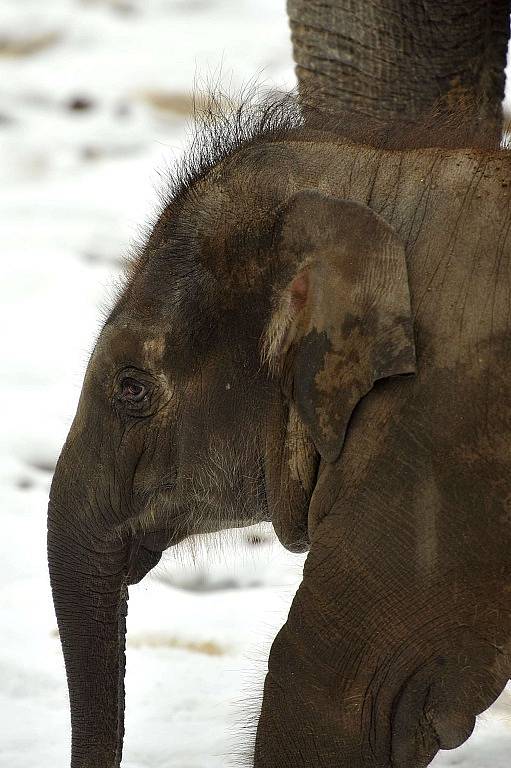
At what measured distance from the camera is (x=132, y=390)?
316 cm

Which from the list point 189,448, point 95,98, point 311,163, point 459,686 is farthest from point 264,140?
point 95,98

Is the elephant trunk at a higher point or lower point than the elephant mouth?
higher

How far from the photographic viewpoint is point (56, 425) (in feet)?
19.2

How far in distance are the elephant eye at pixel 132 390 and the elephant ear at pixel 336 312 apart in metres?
0.32

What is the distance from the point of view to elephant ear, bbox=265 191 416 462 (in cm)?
280

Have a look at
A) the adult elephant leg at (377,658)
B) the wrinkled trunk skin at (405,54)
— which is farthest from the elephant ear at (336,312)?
the wrinkled trunk skin at (405,54)

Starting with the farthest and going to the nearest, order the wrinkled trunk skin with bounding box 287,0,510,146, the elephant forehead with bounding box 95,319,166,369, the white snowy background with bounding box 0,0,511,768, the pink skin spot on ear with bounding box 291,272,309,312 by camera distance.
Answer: the wrinkled trunk skin with bounding box 287,0,510,146, the white snowy background with bounding box 0,0,511,768, the elephant forehead with bounding box 95,319,166,369, the pink skin spot on ear with bounding box 291,272,309,312

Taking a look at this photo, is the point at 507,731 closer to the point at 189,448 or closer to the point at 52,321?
the point at 189,448

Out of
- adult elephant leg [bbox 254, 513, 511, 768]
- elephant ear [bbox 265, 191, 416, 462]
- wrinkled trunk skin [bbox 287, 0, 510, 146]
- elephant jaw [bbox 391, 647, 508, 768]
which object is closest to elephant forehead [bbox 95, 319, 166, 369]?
elephant ear [bbox 265, 191, 416, 462]

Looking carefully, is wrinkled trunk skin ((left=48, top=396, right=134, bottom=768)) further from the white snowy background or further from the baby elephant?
the white snowy background

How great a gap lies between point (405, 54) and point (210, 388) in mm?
1560

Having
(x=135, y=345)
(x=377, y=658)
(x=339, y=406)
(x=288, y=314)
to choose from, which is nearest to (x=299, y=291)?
(x=288, y=314)

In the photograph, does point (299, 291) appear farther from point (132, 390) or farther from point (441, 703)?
point (441, 703)

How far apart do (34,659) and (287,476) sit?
1.59 metres
